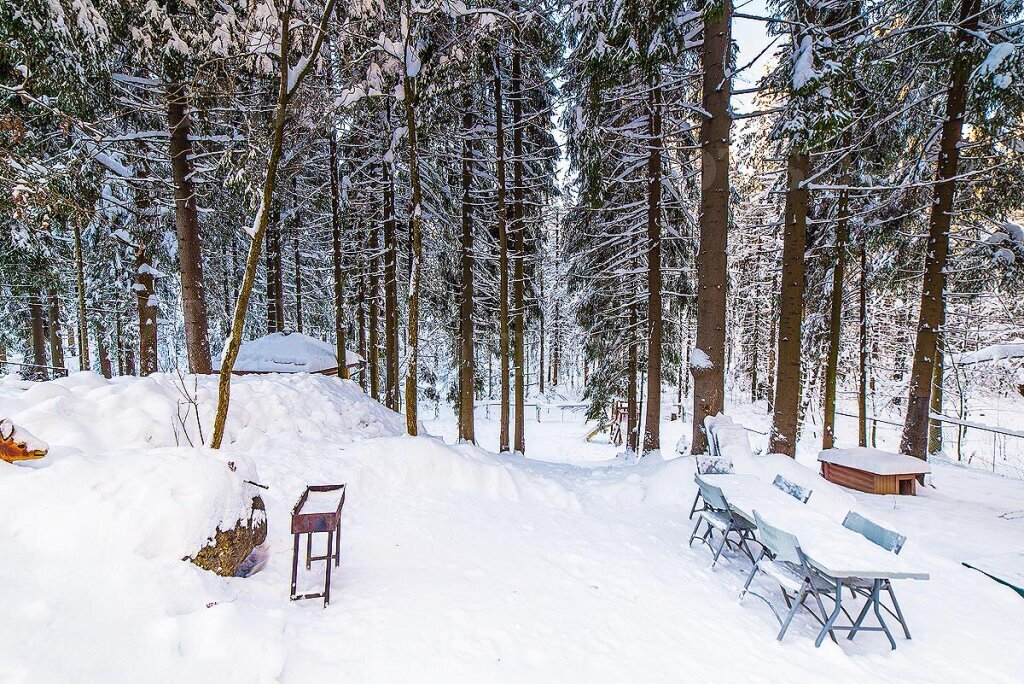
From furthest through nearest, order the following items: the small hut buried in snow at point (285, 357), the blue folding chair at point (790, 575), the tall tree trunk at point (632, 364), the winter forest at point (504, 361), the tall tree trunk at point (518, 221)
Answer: the small hut buried in snow at point (285, 357)
the tall tree trunk at point (632, 364)
the tall tree trunk at point (518, 221)
the blue folding chair at point (790, 575)
the winter forest at point (504, 361)

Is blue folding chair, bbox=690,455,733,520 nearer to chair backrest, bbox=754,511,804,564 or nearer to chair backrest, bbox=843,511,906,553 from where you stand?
chair backrest, bbox=843,511,906,553

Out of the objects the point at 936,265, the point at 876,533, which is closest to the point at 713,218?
the point at 876,533

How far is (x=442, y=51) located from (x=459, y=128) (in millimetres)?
3155

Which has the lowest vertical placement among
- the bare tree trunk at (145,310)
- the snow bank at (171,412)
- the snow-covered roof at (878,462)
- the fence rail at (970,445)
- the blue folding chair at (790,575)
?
the fence rail at (970,445)

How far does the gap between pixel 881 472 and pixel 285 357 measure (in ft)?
46.4

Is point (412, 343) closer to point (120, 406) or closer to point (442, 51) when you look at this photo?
point (120, 406)

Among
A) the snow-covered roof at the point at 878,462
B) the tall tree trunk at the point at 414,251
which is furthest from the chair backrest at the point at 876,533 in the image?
the tall tree trunk at the point at 414,251

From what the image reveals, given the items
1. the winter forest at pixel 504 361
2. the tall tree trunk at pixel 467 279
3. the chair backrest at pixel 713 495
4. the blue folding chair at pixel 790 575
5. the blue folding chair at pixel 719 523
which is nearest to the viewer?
the winter forest at pixel 504 361

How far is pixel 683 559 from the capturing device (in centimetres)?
487

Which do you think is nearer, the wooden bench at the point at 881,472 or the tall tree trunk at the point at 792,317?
the wooden bench at the point at 881,472

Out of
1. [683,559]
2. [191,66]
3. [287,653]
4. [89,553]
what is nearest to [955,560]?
[683,559]

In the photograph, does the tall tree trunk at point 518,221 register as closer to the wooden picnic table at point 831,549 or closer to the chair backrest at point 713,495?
the chair backrest at point 713,495

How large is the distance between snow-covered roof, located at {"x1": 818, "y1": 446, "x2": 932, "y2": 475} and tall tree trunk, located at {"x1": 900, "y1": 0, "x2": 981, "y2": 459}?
4.20 ft

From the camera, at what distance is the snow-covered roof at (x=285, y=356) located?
1242 cm
